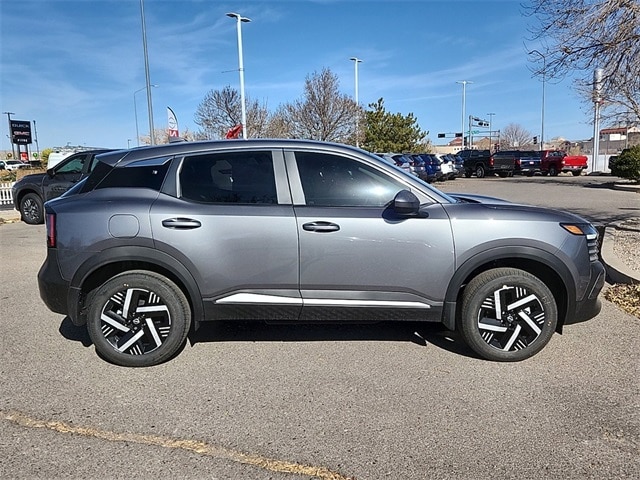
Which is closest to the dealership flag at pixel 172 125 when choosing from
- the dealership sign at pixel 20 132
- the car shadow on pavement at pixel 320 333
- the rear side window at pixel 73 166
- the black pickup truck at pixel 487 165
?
the rear side window at pixel 73 166

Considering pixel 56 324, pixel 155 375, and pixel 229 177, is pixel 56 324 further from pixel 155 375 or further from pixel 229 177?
pixel 229 177

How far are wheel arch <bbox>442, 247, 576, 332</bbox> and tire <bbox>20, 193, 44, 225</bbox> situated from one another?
11.8 metres

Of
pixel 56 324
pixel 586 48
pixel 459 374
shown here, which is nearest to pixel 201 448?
pixel 459 374

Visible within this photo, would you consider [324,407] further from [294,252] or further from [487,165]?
[487,165]

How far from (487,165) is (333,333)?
3216cm

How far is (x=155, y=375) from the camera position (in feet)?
12.7

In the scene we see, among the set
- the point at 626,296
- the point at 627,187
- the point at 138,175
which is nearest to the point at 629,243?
the point at 626,296

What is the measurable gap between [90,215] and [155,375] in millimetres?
1335

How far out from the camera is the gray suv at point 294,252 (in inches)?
151

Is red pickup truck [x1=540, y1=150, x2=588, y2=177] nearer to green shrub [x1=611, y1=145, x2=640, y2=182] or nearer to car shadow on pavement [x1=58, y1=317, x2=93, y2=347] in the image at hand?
green shrub [x1=611, y1=145, x2=640, y2=182]

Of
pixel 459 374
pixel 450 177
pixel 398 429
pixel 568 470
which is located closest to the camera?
pixel 568 470

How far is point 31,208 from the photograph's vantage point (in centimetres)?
1268

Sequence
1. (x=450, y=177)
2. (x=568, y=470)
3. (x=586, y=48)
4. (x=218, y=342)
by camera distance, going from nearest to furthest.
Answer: (x=568, y=470) < (x=218, y=342) < (x=586, y=48) < (x=450, y=177)

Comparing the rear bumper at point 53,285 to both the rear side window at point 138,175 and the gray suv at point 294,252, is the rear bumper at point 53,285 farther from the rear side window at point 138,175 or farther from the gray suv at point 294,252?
the rear side window at point 138,175
